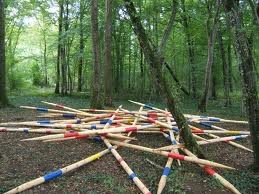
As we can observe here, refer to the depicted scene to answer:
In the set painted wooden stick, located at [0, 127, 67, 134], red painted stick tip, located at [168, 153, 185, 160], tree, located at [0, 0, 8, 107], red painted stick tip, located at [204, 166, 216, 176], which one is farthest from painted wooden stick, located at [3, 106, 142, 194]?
tree, located at [0, 0, 8, 107]

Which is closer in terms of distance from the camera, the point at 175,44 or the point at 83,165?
the point at 83,165

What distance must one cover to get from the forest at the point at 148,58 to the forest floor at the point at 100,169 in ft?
0.16

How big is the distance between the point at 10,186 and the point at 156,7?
16.4m

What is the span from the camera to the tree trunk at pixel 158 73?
20.6 feet

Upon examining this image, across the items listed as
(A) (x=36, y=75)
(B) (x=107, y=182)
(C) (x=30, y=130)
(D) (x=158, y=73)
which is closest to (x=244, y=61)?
(D) (x=158, y=73)

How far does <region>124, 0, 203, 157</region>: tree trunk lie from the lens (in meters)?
6.29

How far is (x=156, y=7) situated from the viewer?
19938 millimetres

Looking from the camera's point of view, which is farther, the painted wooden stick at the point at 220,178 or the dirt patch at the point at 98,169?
the painted wooden stick at the point at 220,178

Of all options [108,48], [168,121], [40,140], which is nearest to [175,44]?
[108,48]

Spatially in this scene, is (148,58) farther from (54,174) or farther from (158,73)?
(54,174)

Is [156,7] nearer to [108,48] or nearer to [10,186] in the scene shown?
[108,48]

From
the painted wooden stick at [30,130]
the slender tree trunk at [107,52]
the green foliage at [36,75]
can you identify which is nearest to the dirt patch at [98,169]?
the painted wooden stick at [30,130]

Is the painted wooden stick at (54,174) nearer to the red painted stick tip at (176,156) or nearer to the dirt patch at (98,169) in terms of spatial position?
the dirt patch at (98,169)

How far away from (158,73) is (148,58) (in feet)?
1.10
